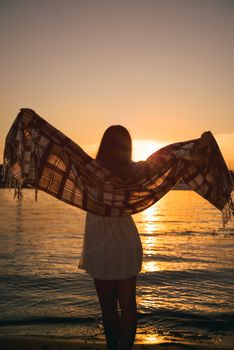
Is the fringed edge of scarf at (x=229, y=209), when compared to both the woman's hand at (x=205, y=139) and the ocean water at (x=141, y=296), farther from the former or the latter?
the ocean water at (x=141, y=296)

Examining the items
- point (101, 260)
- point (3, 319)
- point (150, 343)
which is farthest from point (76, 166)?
point (3, 319)

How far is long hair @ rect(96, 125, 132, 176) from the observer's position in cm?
327

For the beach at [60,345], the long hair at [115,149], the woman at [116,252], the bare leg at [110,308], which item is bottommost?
the beach at [60,345]

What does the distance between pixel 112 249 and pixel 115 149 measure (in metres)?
0.82

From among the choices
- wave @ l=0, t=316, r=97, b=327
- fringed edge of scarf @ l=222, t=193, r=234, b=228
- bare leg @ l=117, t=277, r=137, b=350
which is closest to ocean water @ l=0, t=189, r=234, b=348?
wave @ l=0, t=316, r=97, b=327

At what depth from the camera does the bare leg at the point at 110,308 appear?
3277 mm

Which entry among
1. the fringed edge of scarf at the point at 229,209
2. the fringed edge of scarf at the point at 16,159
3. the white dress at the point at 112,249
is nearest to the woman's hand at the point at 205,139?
the fringed edge of scarf at the point at 229,209

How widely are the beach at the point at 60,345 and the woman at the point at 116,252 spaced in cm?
176

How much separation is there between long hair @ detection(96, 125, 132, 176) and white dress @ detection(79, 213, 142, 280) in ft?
1.46

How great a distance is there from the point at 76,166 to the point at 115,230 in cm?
63

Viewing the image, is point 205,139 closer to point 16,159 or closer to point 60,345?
point 16,159

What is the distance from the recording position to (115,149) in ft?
10.7

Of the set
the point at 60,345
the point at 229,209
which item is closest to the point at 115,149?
the point at 229,209

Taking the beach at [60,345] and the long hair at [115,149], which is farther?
the beach at [60,345]
